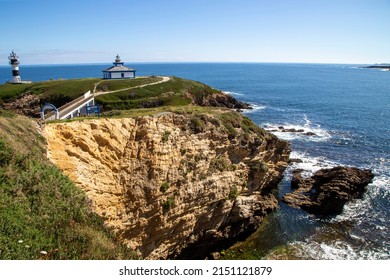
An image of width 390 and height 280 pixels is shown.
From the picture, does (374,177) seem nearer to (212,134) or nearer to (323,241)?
(323,241)

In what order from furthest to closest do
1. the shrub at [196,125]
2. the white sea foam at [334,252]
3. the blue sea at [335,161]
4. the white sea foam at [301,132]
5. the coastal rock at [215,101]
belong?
the coastal rock at [215,101]
the white sea foam at [301,132]
the blue sea at [335,161]
the shrub at [196,125]
the white sea foam at [334,252]

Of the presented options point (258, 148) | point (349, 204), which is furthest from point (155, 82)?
point (349, 204)

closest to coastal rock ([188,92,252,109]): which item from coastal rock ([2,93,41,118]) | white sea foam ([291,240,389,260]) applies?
coastal rock ([2,93,41,118])

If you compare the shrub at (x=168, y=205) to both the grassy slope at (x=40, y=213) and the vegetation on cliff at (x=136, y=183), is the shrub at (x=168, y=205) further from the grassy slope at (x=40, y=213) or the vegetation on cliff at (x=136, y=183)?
the grassy slope at (x=40, y=213)

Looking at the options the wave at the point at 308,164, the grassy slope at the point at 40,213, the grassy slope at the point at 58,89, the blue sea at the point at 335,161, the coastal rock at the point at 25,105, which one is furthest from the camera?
the grassy slope at the point at 58,89

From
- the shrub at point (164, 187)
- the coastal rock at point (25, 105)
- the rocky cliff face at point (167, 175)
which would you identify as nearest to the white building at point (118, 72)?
the coastal rock at point (25, 105)

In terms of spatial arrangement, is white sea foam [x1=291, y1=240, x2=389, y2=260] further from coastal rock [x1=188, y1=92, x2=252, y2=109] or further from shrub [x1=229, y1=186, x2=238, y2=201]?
coastal rock [x1=188, y1=92, x2=252, y2=109]

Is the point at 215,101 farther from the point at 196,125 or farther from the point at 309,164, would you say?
the point at 196,125
